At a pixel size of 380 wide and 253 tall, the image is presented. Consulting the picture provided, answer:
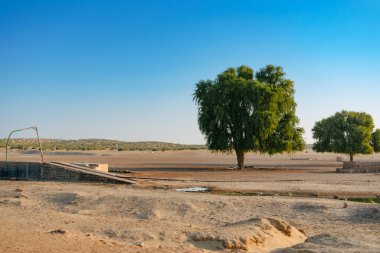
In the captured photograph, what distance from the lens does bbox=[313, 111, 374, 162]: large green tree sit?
2056 inches

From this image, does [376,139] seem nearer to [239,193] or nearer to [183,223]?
[239,193]

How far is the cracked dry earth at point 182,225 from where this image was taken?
1069cm

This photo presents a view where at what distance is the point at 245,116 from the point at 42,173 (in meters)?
19.7

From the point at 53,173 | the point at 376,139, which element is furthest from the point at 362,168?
the point at 53,173

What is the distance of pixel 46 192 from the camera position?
21.8 m

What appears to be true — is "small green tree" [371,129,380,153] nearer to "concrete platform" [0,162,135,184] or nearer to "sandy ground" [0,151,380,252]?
"sandy ground" [0,151,380,252]

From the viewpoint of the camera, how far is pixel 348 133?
175 feet

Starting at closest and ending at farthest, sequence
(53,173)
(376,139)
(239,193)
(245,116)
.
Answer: (239,193) < (53,173) < (245,116) < (376,139)

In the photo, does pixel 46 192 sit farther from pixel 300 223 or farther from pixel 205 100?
pixel 205 100

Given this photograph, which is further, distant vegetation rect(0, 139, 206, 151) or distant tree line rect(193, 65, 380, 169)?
distant vegetation rect(0, 139, 206, 151)

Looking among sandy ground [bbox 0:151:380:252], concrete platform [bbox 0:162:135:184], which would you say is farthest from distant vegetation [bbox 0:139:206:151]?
sandy ground [bbox 0:151:380:252]

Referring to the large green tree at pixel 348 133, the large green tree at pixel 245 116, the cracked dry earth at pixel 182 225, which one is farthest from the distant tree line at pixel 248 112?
the cracked dry earth at pixel 182 225

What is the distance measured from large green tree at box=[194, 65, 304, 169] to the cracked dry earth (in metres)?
22.5

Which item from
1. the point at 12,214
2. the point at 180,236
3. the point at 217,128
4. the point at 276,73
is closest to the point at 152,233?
the point at 180,236
